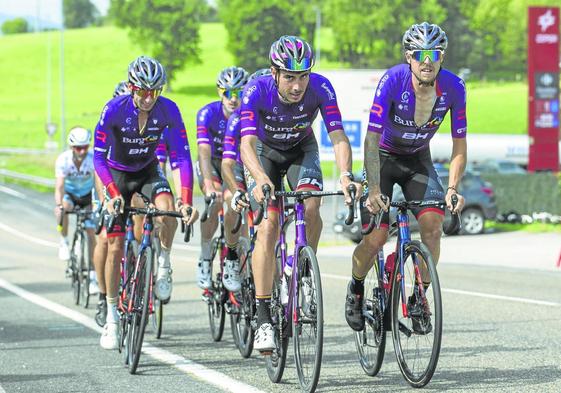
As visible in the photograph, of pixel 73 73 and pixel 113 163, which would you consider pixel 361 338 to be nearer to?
pixel 113 163

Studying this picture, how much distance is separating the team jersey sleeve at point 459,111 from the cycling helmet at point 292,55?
0.95m

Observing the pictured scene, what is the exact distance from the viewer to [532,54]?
Result: 32406 millimetres

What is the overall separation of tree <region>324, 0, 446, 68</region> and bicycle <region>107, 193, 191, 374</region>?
4604 inches

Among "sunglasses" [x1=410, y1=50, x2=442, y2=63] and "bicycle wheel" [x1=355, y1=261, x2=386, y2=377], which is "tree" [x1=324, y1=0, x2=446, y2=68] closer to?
"bicycle wheel" [x1=355, y1=261, x2=386, y2=377]

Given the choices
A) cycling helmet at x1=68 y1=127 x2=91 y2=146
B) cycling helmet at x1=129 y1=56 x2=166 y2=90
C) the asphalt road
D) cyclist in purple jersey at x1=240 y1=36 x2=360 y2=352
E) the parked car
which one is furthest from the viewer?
the parked car

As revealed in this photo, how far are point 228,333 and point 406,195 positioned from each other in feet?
11.4

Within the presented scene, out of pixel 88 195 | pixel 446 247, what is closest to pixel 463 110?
pixel 88 195

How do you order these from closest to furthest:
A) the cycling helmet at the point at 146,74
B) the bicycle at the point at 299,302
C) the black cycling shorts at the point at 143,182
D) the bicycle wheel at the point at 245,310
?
the bicycle at the point at 299,302, the cycling helmet at the point at 146,74, the bicycle wheel at the point at 245,310, the black cycling shorts at the point at 143,182

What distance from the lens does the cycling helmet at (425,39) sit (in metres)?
7.61

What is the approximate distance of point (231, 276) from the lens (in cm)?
1006

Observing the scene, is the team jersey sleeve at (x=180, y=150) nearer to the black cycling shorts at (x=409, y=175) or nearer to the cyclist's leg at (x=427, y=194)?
the black cycling shorts at (x=409, y=175)

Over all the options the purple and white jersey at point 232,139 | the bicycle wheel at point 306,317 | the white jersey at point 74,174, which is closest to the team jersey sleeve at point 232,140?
the purple and white jersey at point 232,139

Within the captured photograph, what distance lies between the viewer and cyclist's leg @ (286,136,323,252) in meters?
7.95

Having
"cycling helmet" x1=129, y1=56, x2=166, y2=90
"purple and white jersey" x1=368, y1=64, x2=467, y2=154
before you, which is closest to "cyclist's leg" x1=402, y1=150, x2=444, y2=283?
"purple and white jersey" x1=368, y1=64, x2=467, y2=154
